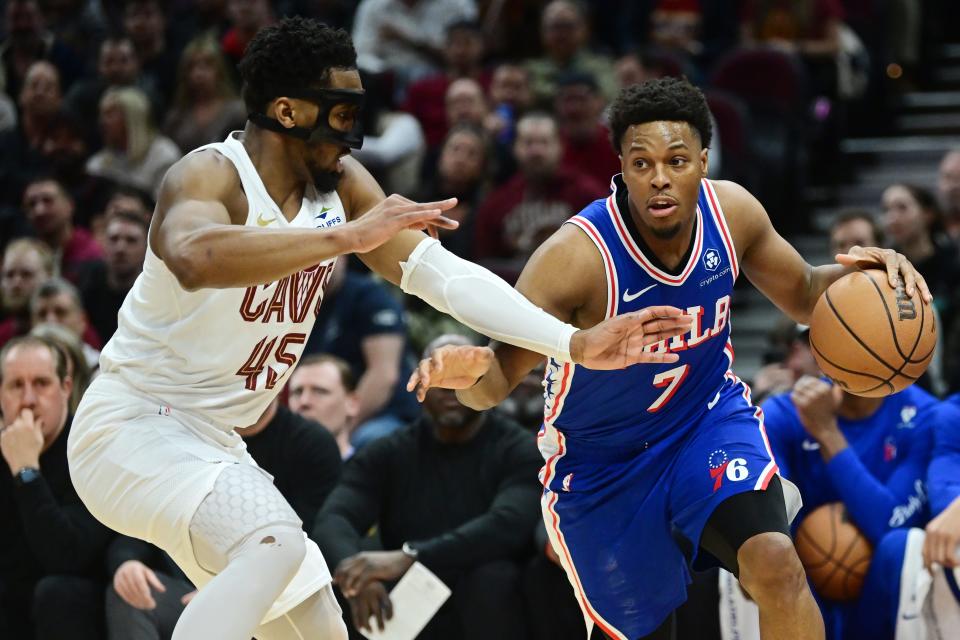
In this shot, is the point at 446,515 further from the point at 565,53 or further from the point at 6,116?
the point at 6,116

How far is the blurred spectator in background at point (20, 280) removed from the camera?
803 centimetres

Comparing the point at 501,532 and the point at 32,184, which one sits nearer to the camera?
the point at 501,532

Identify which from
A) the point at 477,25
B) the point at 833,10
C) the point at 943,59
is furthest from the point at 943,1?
the point at 477,25

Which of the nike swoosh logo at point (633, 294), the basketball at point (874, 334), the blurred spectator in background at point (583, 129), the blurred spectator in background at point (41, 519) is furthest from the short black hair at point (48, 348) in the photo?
the blurred spectator in background at point (583, 129)

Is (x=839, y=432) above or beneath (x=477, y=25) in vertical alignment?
beneath

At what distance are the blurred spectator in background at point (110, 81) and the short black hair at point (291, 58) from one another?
21.1 feet

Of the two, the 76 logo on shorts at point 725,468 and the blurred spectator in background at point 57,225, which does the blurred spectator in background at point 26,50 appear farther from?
the 76 logo on shorts at point 725,468

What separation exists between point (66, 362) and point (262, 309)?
96.6 inches

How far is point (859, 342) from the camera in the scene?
4.46m

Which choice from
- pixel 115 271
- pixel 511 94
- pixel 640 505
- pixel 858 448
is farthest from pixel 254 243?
pixel 511 94

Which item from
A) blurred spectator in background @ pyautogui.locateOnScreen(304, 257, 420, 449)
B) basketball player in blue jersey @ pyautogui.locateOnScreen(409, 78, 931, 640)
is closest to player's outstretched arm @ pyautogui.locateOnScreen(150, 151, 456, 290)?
basketball player in blue jersey @ pyautogui.locateOnScreen(409, 78, 931, 640)

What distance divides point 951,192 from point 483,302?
16.0 feet

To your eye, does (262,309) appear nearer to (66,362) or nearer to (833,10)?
(66,362)

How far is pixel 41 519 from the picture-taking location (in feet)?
18.8
